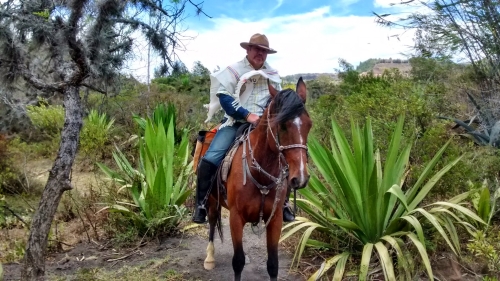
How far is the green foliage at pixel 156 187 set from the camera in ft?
19.9

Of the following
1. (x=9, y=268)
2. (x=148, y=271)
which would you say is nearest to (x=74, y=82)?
(x=148, y=271)

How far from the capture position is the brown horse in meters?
3.38

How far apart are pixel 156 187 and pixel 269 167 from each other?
2660mm

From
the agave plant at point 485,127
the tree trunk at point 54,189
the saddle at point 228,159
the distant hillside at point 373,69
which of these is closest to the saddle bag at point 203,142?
the saddle at point 228,159

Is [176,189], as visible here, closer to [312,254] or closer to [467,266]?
[312,254]

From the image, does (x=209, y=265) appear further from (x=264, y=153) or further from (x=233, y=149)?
(x=264, y=153)

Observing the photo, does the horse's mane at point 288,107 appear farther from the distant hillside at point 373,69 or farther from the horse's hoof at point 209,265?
the distant hillside at point 373,69

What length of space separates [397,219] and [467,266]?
2.57ft

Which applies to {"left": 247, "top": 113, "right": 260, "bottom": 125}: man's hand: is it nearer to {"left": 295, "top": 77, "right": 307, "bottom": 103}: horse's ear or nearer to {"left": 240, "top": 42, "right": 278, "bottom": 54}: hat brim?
{"left": 295, "top": 77, "right": 307, "bottom": 103}: horse's ear

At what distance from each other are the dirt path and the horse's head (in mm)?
1855

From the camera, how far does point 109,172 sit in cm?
686

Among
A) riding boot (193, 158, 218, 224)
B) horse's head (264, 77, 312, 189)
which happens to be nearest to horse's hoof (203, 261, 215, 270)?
riding boot (193, 158, 218, 224)

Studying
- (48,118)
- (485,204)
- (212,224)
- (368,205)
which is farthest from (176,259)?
(48,118)

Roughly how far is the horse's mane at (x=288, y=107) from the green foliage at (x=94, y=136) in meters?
7.76
